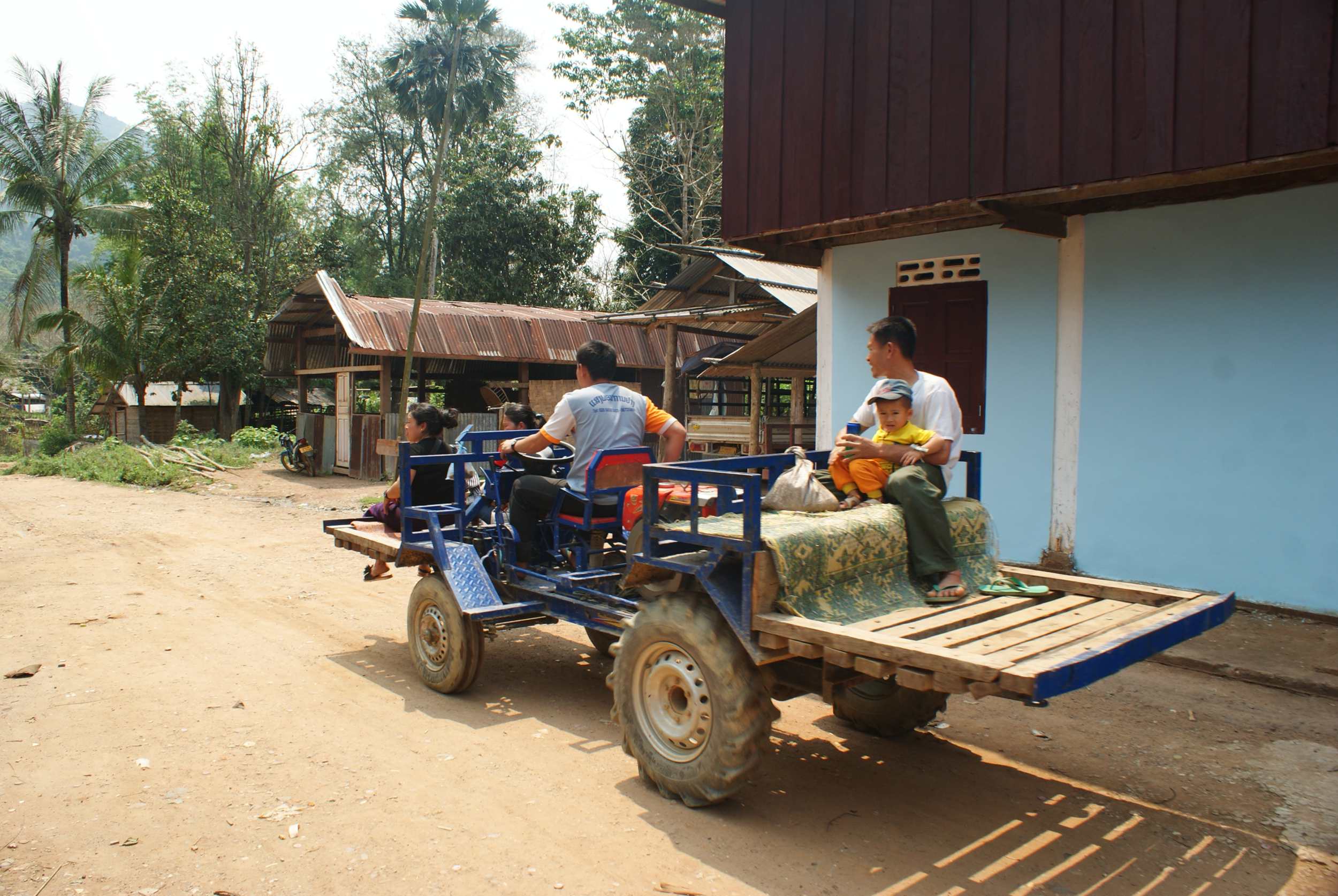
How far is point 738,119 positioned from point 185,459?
16.7 m

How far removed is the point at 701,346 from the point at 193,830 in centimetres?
1934

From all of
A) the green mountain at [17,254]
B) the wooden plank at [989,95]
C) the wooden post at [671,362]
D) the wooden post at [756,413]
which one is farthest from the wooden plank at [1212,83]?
the green mountain at [17,254]

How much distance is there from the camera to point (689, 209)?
95.8 ft

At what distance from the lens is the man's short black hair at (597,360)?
18.6 feet

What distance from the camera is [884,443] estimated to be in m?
4.55

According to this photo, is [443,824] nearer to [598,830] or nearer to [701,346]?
[598,830]

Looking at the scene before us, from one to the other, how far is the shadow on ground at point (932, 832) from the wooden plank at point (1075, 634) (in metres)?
0.90

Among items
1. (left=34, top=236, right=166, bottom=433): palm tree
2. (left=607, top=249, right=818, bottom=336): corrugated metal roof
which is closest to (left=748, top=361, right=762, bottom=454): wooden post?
(left=607, top=249, right=818, bottom=336): corrugated metal roof

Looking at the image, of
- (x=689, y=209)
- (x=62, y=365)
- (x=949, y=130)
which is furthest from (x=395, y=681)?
(x=62, y=365)

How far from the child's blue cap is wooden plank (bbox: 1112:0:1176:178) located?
3996mm

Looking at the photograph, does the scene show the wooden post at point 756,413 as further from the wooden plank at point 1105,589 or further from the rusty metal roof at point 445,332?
the wooden plank at point 1105,589

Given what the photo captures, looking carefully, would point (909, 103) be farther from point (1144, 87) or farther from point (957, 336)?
point (957, 336)

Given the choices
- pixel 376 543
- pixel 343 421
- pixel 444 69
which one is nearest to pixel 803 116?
pixel 376 543

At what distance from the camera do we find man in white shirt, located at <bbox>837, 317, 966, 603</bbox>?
418 cm
